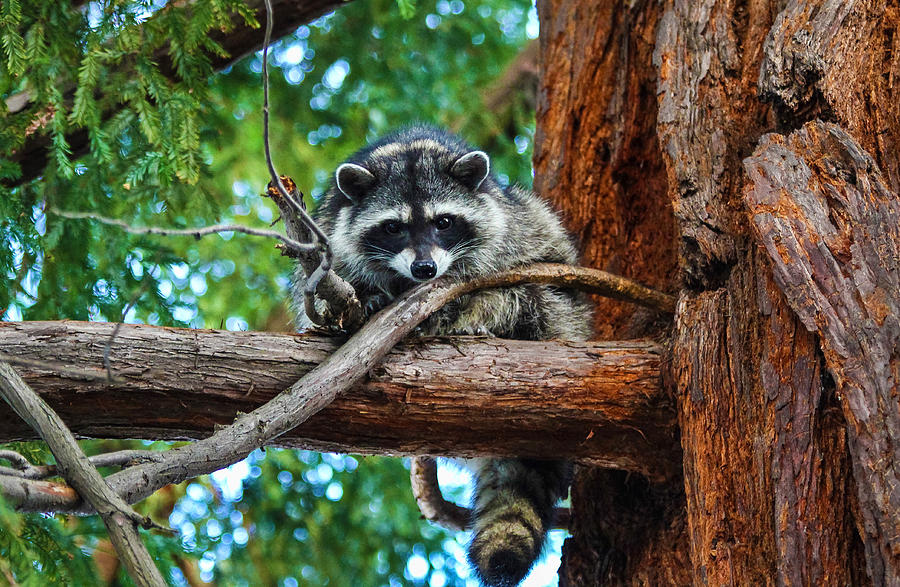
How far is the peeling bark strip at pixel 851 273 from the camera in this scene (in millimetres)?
2133

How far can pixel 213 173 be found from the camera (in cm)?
405

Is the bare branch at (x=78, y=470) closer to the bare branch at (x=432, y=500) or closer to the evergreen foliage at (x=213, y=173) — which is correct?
the evergreen foliage at (x=213, y=173)

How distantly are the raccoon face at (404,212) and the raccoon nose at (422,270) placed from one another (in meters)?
0.18

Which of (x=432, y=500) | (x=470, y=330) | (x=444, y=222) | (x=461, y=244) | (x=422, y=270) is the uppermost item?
(x=444, y=222)

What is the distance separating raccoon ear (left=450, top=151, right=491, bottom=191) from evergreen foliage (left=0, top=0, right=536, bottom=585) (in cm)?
62

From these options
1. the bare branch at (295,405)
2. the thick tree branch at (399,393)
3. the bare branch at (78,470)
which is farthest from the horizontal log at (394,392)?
the bare branch at (78,470)

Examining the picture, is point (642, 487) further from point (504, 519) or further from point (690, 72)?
point (690, 72)

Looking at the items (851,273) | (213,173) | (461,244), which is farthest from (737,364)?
(213,173)

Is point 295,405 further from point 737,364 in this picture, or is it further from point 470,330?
point 737,364

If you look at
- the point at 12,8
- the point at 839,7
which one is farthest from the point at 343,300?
the point at 839,7

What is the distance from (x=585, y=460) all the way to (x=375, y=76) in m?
3.55

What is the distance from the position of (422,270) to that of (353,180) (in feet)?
2.06

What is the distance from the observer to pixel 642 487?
3211 millimetres

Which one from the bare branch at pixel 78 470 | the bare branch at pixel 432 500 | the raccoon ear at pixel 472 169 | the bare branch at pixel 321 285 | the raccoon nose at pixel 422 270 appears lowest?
the bare branch at pixel 78 470
